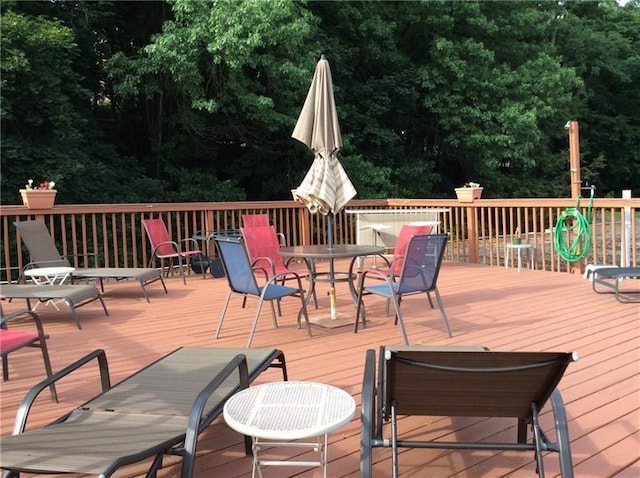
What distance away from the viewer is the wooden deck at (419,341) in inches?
91.1

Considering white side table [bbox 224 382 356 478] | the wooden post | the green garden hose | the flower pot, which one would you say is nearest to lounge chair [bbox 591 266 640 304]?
the green garden hose

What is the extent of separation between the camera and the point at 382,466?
226 cm

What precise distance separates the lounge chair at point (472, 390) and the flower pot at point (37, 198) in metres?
5.82

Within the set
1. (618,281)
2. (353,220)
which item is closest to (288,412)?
(618,281)

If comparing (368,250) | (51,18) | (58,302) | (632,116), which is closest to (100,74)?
(51,18)

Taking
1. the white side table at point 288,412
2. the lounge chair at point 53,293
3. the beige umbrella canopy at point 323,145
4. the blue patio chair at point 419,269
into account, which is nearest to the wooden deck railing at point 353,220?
the lounge chair at point 53,293

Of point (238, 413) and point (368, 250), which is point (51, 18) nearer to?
point (368, 250)

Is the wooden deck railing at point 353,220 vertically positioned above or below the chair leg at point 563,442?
above

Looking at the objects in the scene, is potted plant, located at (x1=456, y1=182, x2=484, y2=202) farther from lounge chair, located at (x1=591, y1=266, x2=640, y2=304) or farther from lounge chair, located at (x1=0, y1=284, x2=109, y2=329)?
lounge chair, located at (x1=0, y1=284, x2=109, y2=329)

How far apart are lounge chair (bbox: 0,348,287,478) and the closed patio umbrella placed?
2.36 metres

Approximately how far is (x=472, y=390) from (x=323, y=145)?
Result: 3.43 metres

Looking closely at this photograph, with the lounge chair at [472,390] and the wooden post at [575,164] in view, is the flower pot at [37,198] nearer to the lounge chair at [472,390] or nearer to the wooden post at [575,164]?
the lounge chair at [472,390]

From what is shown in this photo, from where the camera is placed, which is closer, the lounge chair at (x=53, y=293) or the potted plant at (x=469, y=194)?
the lounge chair at (x=53, y=293)

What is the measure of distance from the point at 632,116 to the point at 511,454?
25.2m
